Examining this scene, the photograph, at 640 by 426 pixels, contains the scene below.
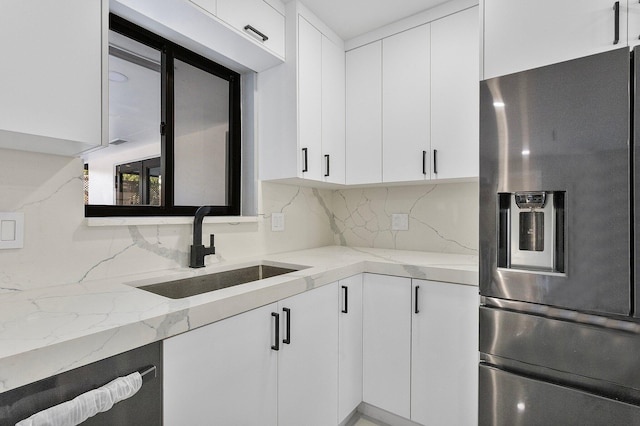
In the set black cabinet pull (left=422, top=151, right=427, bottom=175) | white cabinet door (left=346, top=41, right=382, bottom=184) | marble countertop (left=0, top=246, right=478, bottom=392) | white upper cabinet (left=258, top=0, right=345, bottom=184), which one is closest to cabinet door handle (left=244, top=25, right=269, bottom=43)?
white upper cabinet (left=258, top=0, right=345, bottom=184)

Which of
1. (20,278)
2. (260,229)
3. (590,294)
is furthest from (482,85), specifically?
(20,278)

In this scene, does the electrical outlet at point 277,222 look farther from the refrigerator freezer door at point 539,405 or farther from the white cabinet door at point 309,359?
the refrigerator freezer door at point 539,405

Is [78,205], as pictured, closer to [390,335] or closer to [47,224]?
[47,224]

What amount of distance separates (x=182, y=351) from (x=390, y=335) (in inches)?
44.2

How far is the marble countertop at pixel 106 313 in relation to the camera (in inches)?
26.7

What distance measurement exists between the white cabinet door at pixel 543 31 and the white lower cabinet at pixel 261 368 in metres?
1.22

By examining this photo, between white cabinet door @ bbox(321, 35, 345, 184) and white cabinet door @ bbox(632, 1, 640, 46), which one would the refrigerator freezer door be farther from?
white cabinet door @ bbox(321, 35, 345, 184)

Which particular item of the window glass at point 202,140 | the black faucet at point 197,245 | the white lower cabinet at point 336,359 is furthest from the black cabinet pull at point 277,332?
the window glass at point 202,140

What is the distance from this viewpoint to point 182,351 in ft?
3.05

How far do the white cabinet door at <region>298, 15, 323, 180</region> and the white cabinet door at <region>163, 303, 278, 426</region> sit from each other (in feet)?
3.23

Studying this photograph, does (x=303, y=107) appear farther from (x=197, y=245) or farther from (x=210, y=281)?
(x=210, y=281)

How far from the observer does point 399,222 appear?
2348 millimetres

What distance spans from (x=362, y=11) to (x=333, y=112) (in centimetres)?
59

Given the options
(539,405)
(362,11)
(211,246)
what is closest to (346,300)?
(211,246)
